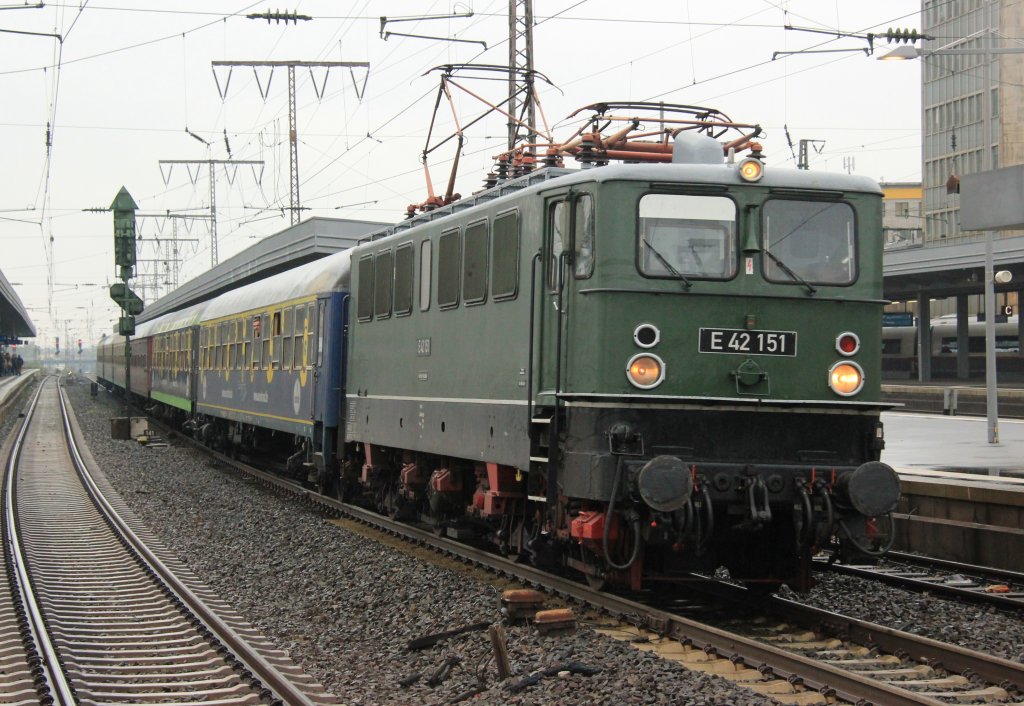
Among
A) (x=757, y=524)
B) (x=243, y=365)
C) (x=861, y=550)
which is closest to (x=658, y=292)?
(x=757, y=524)

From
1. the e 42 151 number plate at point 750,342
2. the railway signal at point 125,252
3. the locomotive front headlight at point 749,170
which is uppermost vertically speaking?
the railway signal at point 125,252

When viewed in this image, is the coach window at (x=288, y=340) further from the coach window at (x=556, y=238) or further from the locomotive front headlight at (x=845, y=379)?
the locomotive front headlight at (x=845, y=379)

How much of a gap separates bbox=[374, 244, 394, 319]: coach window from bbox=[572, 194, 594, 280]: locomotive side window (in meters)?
4.78

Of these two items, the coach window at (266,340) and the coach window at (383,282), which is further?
the coach window at (266,340)

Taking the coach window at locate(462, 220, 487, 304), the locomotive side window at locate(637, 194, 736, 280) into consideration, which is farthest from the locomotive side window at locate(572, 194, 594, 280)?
the coach window at locate(462, 220, 487, 304)

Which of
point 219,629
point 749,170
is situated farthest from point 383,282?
point 749,170

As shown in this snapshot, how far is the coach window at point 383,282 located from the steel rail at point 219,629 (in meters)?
3.69

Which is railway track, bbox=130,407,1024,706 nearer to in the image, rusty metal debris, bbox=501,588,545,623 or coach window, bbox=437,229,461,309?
rusty metal debris, bbox=501,588,545,623

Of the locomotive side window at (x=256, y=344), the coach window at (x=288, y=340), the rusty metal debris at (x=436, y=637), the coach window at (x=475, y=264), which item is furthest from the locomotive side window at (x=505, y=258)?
the locomotive side window at (x=256, y=344)

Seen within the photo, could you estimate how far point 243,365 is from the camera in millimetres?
22641

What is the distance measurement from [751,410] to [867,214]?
1.87m

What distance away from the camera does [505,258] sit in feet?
34.2

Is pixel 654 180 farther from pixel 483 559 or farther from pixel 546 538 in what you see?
pixel 483 559

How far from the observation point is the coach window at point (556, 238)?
30.8 feet
